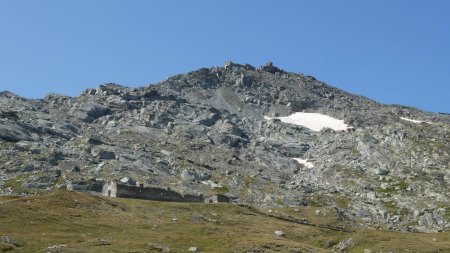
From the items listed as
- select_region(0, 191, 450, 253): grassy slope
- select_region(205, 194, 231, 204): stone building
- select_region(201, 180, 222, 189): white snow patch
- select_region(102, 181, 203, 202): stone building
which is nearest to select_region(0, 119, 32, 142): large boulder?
select_region(201, 180, 222, 189): white snow patch

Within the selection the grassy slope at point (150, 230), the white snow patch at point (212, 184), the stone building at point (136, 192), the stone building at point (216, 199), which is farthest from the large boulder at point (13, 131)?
the grassy slope at point (150, 230)

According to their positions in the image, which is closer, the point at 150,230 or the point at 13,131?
the point at 150,230

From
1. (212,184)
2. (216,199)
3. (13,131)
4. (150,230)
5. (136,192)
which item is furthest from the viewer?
(13,131)

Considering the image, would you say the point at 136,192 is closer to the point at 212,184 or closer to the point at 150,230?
the point at 150,230

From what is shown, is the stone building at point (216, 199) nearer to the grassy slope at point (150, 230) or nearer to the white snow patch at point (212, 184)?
the grassy slope at point (150, 230)

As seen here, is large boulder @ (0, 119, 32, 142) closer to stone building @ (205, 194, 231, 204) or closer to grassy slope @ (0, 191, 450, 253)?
stone building @ (205, 194, 231, 204)

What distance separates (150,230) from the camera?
70.1m

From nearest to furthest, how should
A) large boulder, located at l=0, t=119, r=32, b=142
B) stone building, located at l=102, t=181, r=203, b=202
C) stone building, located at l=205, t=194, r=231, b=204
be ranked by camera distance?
stone building, located at l=102, t=181, r=203, b=202
stone building, located at l=205, t=194, r=231, b=204
large boulder, located at l=0, t=119, r=32, b=142

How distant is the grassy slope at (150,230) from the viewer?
58312 millimetres

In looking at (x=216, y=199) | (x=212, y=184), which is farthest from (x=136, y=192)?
(x=212, y=184)

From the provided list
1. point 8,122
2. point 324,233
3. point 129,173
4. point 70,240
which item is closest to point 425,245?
point 324,233

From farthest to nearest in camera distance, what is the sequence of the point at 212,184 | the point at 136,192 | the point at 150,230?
the point at 212,184 < the point at 136,192 < the point at 150,230

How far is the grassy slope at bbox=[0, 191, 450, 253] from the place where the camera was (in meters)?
58.3

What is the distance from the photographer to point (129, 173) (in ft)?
514
